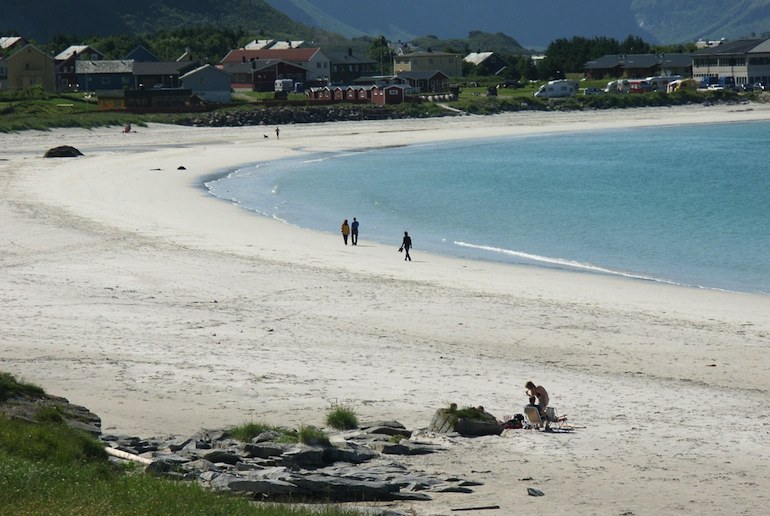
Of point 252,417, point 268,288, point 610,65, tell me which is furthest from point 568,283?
point 610,65

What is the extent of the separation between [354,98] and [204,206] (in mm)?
65012

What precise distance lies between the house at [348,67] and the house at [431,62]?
577 cm

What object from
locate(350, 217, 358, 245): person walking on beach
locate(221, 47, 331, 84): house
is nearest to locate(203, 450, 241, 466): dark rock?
locate(350, 217, 358, 245): person walking on beach

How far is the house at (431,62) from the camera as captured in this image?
13986 centimetres

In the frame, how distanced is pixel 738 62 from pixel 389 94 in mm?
44812

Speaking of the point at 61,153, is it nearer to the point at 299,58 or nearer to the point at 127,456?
the point at 127,456

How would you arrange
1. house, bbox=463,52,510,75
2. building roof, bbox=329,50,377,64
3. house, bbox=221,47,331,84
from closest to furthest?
house, bbox=221,47,331,84
building roof, bbox=329,50,377,64
house, bbox=463,52,510,75

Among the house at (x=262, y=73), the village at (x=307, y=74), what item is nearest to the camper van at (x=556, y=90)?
the village at (x=307, y=74)

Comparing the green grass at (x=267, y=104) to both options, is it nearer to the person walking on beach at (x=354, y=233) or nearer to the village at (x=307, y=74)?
the village at (x=307, y=74)

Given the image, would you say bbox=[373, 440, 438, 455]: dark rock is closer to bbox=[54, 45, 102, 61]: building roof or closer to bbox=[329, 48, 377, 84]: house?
bbox=[54, 45, 102, 61]: building roof

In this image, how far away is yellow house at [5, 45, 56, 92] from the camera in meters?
108

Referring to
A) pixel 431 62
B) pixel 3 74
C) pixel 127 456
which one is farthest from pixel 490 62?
pixel 127 456

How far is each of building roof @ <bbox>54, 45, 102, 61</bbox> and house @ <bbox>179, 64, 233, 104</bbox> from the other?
1811 cm

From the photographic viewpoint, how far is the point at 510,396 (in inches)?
692
